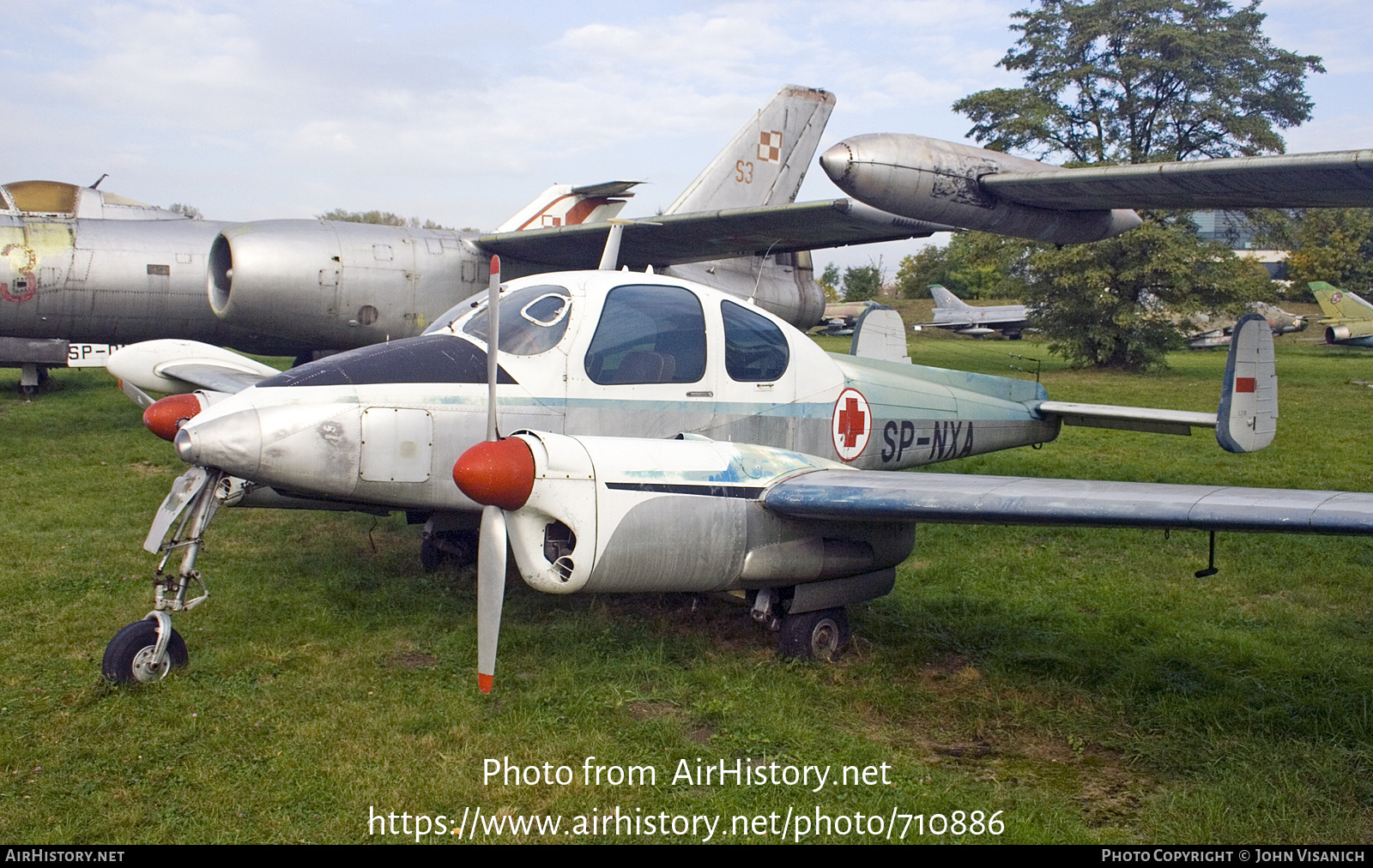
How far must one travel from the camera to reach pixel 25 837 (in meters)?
3.48

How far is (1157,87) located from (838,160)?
26.1 meters

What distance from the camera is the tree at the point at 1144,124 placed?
26.4 metres

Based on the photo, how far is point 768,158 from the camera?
14.3m

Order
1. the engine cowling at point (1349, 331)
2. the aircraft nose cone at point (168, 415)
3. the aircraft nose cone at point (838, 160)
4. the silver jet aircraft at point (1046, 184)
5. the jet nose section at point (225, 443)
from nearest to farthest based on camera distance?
the jet nose section at point (225, 443)
the aircraft nose cone at point (168, 415)
the silver jet aircraft at point (1046, 184)
the aircraft nose cone at point (838, 160)
the engine cowling at point (1349, 331)

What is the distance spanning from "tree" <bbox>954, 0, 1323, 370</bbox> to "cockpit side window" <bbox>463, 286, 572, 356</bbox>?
2339cm

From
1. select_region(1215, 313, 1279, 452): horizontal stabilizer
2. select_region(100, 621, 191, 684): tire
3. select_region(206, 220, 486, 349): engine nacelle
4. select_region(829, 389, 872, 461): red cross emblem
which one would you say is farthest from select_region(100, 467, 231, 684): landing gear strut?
select_region(206, 220, 486, 349): engine nacelle

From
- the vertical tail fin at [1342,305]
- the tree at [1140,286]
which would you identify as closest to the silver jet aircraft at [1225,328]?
the vertical tail fin at [1342,305]

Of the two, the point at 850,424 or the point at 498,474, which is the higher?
the point at 850,424

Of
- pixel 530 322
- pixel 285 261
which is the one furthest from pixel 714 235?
pixel 530 322

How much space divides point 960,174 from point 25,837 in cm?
642

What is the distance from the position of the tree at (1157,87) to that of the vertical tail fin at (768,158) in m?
15.6

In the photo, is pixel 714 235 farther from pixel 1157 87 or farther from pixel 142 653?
pixel 1157 87

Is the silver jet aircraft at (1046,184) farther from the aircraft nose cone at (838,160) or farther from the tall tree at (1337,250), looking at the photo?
the tall tree at (1337,250)

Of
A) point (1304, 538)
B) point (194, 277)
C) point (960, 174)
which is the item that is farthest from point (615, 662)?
point (194, 277)
